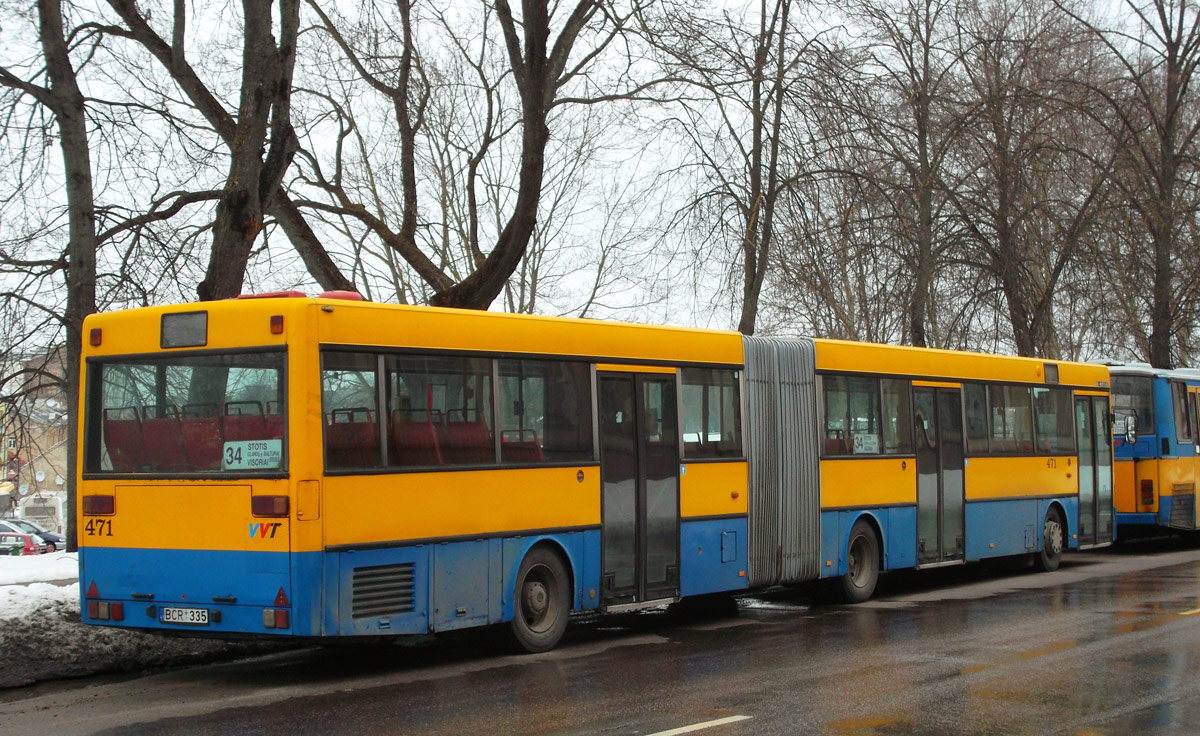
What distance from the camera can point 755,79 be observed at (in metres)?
16.9

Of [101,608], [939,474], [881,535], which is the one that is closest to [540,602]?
[101,608]

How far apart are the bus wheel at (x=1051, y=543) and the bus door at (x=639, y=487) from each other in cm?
869

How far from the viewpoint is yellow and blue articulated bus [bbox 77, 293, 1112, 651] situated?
938 centimetres

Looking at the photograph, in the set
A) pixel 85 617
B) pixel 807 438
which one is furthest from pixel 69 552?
pixel 807 438

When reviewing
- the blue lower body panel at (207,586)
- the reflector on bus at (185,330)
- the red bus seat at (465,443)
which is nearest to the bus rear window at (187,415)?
the reflector on bus at (185,330)

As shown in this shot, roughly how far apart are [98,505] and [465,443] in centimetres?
289

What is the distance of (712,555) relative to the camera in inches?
517

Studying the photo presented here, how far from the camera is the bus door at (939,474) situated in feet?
54.1

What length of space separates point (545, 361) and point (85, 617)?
4.28 meters

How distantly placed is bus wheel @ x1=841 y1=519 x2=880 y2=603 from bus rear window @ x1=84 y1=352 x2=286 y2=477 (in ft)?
26.8

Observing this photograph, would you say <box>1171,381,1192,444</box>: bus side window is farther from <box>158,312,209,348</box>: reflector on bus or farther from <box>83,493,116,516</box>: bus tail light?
<box>83,493,116,516</box>: bus tail light

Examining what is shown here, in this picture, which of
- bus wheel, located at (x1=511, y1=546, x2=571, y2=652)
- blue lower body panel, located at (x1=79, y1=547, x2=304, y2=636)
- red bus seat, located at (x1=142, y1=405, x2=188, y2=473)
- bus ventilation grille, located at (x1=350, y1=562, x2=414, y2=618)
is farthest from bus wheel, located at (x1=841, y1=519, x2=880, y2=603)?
red bus seat, located at (x1=142, y1=405, x2=188, y2=473)

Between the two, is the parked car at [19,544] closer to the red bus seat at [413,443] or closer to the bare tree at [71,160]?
the bare tree at [71,160]

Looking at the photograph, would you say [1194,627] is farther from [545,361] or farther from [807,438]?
[545,361]
